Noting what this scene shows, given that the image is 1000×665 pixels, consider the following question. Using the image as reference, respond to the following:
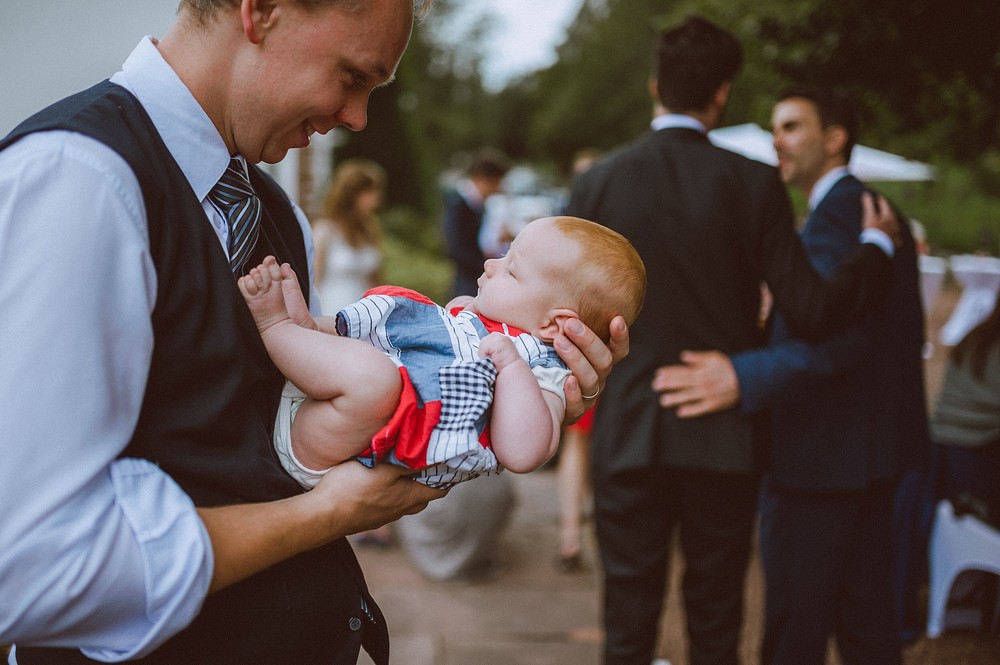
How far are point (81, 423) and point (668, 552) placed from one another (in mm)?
2649

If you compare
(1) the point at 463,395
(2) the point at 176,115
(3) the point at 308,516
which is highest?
(2) the point at 176,115

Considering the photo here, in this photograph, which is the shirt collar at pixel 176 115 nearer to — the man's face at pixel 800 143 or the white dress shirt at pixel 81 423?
the white dress shirt at pixel 81 423

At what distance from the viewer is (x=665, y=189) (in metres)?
3.06

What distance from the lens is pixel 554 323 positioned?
1.77m

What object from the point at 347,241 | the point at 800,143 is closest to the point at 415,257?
the point at 347,241

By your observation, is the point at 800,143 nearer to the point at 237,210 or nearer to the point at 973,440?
the point at 973,440

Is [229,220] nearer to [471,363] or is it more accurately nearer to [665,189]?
[471,363]

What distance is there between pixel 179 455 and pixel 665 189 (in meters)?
2.25

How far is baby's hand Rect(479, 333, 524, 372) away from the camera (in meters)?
1.57

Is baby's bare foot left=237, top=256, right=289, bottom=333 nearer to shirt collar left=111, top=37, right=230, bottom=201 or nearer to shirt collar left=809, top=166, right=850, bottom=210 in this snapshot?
shirt collar left=111, top=37, right=230, bottom=201

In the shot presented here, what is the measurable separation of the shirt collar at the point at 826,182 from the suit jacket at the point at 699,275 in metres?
0.53

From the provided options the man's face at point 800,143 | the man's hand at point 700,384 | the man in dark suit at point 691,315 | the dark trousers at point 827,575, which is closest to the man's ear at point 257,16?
the man in dark suit at point 691,315

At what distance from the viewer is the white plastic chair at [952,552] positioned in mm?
4047

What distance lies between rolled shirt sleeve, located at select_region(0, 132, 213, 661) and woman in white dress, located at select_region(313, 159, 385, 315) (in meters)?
5.26
